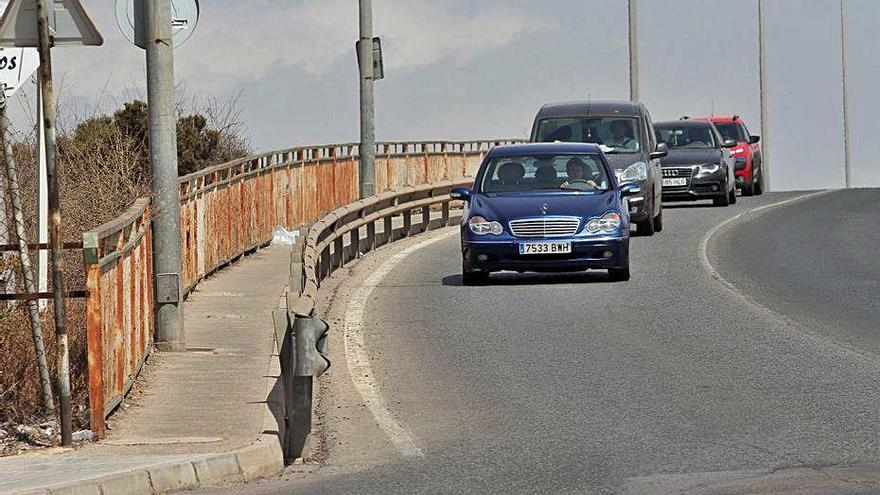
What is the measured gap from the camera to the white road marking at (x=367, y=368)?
10.8m

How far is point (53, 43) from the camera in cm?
1065

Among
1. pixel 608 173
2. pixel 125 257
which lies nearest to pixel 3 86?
pixel 125 257

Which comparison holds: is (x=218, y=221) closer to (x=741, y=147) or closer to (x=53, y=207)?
(x=53, y=207)

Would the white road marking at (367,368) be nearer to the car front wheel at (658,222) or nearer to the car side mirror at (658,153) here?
the car side mirror at (658,153)

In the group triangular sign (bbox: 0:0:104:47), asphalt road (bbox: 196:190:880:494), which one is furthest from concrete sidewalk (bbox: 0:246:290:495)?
triangular sign (bbox: 0:0:104:47)

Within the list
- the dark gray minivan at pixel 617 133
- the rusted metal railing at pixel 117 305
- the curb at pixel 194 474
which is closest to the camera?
the curb at pixel 194 474

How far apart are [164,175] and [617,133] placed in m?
13.7

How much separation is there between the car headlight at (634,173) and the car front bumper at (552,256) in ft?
20.4

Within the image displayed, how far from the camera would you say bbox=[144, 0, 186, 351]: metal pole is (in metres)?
14.5

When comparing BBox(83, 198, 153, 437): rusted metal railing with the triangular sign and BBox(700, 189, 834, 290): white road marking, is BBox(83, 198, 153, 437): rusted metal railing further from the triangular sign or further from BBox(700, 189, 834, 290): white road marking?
BBox(700, 189, 834, 290): white road marking

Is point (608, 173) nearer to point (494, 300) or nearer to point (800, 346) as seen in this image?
point (494, 300)

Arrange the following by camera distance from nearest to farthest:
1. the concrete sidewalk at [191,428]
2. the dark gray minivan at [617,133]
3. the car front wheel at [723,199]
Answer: the concrete sidewalk at [191,428]
the dark gray minivan at [617,133]
the car front wheel at [723,199]

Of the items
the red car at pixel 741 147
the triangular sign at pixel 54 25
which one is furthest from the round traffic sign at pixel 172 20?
the red car at pixel 741 147

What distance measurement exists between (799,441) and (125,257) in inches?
183
